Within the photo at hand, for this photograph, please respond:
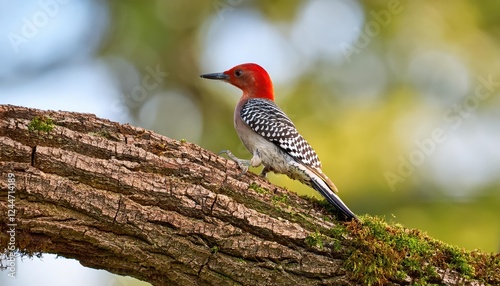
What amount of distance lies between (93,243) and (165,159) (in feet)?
2.22

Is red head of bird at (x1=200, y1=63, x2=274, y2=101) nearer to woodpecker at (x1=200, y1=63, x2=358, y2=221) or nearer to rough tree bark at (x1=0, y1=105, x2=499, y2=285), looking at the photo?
woodpecker at (x1=200, y1=63, x2=358, y2=221)

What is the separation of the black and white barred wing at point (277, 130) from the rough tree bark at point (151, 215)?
4.41 ft

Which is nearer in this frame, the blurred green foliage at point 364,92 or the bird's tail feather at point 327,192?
the bird's tail feather at point 327,192

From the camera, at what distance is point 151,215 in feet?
11.2

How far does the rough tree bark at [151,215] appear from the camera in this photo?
10.8ft

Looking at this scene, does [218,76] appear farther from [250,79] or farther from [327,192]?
[327,192]

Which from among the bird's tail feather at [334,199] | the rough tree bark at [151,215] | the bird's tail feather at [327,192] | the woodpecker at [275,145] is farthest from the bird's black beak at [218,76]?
the rough tree bark at [151,215]

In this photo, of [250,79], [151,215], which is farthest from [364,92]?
[151,215]

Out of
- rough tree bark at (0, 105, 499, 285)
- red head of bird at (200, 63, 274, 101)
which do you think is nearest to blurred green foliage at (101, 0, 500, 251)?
red head of bird at (200, 63, 274, 101)

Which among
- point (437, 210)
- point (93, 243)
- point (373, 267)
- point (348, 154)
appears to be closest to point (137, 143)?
point (93, 243)

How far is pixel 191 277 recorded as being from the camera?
11.6 feet

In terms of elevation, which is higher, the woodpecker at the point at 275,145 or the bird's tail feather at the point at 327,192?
the woodpecker at the point at 275,145

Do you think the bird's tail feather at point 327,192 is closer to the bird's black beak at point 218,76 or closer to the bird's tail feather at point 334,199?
the bird's tail feather at point 334,199

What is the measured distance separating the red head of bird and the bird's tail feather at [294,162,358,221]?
4.76 feet
